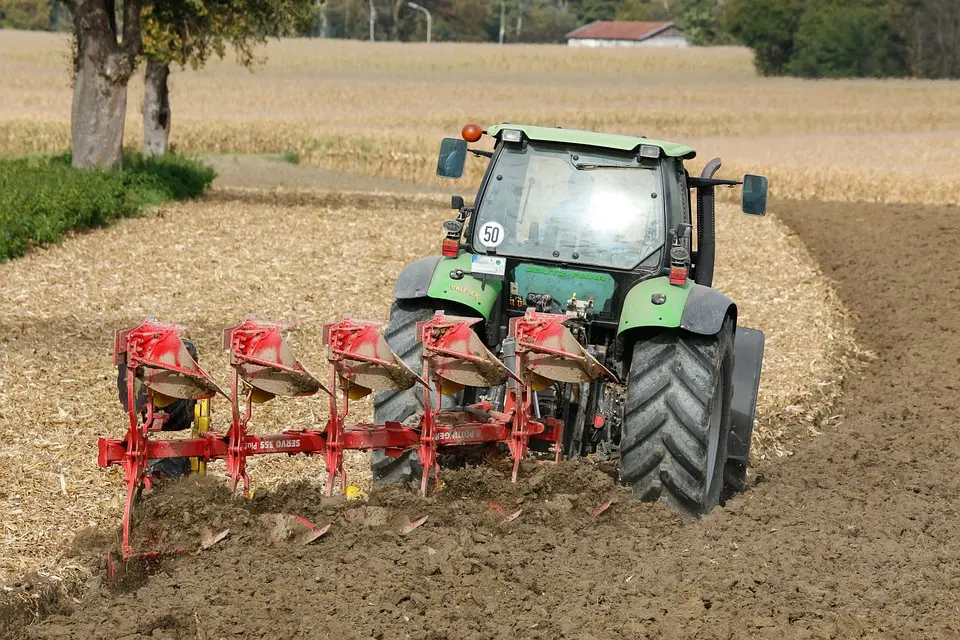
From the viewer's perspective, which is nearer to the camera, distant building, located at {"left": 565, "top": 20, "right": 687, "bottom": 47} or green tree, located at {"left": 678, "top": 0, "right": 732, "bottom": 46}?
green tree, located at {"left": 678, "top": 0, "right": 732, "bottom": 46}

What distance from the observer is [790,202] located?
25.4 metres

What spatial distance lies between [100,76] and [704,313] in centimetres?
1684

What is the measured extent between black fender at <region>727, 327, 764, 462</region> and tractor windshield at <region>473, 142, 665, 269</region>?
1018 millimetres

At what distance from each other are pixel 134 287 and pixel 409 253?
4.45 m

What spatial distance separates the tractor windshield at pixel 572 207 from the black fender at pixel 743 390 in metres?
1.02

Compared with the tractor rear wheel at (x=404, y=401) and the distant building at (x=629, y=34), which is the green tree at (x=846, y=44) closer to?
the distant building at (x=629, y=34)

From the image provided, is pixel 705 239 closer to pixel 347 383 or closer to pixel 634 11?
pixel 347 383

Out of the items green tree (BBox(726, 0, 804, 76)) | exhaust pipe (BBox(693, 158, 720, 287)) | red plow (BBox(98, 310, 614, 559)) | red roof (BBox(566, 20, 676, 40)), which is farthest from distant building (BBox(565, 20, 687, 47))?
red plow (BBox(98, 310, 614, 559))

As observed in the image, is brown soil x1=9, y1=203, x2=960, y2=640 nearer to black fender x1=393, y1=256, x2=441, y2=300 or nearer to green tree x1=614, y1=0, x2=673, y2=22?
black fender x1=393, y1=256, x2=441, y2=300

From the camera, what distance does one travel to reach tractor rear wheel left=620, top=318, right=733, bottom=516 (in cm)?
623

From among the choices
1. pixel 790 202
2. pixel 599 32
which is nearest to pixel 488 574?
pixel 790 202

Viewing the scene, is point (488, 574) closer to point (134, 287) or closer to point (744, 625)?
point (744, 625)

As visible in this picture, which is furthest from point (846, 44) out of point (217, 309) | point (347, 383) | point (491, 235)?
point (347, 383)

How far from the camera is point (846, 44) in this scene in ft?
213
